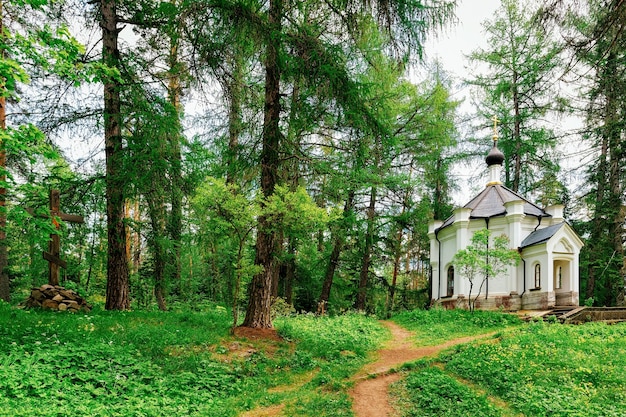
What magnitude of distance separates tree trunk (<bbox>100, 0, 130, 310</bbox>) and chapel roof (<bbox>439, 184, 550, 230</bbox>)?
13491 millimetres

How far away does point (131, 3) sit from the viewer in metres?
9.44

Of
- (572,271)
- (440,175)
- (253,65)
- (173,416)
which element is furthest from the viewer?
(440,175)

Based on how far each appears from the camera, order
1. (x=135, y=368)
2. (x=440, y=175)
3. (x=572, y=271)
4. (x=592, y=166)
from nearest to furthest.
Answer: (x=135, y=368) < (x=572, y=271) < (x=592, y=166) < (x=440, y=175)

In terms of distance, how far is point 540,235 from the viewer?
16.2m

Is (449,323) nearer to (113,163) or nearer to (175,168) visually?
(175,168)

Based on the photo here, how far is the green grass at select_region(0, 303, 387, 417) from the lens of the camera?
4.99m

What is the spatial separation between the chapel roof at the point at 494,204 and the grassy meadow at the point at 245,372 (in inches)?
338

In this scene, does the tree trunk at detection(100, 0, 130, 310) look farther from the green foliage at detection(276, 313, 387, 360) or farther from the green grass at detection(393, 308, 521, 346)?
the green grass at detection(393, 308, 521, 346)

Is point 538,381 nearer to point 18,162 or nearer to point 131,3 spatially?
point 131,3

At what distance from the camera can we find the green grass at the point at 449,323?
475 inches

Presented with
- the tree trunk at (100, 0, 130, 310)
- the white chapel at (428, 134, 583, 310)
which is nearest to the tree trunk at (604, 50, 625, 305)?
the white chapel at (428, 134, 583, 310)

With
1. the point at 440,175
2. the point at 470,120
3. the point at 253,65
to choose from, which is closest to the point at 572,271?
the point at 440,175

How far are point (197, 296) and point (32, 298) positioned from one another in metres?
7.89

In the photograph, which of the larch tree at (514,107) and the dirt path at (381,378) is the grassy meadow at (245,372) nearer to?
the dirt path at (381,378)
